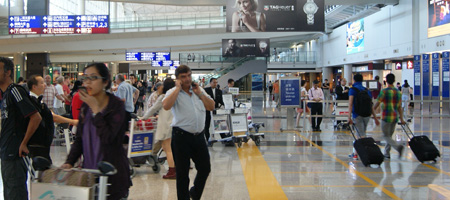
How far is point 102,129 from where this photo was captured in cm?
308

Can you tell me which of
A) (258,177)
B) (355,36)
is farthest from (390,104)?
(355,36)

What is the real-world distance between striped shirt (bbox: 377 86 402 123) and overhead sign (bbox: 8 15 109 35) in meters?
18.8

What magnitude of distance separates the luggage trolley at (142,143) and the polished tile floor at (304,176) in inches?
9.0

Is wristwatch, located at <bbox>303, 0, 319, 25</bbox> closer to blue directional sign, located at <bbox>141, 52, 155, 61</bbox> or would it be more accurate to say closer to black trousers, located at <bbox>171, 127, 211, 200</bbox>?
black trousers, located at <bbox>171, 127, 211, 200</bbox>

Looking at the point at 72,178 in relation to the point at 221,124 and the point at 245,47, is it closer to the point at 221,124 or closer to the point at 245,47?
the point at 221,124

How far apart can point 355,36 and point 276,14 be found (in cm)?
2058

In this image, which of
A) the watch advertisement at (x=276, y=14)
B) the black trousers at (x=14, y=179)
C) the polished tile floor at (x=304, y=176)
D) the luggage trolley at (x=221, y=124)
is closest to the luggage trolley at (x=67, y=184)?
the black trousers at (x=14, y=179)

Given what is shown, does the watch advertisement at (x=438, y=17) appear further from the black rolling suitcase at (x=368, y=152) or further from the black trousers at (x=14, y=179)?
the black trousers at (x=14, y=179)

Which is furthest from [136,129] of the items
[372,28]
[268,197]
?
[372,28]

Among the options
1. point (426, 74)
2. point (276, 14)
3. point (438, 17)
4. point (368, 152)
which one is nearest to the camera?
point (368, 152)

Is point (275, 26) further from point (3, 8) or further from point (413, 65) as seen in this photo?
point (3, 8)

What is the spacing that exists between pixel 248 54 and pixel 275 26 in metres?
15.0

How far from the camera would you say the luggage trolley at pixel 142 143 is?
7387 millimetres

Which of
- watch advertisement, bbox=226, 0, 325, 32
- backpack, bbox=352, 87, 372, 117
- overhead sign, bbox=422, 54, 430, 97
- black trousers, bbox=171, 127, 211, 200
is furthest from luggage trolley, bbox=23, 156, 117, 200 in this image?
overhead sign, bbox=422, 54, 430, 97
